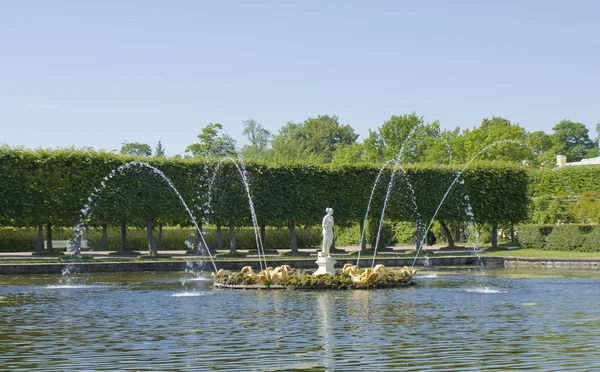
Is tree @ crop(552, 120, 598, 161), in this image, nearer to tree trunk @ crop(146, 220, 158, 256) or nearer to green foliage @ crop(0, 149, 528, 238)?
green foliage @ crop(0, 149, 528, 238)

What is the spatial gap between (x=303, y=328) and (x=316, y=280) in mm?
9073

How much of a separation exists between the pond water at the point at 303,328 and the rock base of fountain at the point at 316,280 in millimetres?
731

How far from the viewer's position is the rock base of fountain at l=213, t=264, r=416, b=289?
2511 centimetres

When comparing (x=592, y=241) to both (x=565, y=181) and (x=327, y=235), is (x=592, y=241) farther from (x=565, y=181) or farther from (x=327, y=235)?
(x=327, y=235)

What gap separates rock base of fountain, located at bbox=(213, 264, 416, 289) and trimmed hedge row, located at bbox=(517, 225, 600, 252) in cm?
2106

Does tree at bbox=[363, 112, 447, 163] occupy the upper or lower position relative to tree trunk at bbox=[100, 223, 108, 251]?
upper

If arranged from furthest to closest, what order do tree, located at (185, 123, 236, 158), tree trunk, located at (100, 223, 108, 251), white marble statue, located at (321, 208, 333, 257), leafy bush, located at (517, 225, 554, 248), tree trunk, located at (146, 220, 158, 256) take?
1. tree, located at (185, 123, 236, 158)
2. tree trunk, located at (100, 223, 108, 251)
3. leafy bush, located at (517, 225, 554, 248)
4. tree trunk, located at (146, 220, 158, 256)
5. white marble statue, located at (321, 208, 333, 257)

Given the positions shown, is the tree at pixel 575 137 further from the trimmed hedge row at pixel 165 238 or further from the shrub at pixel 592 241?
the shrub at pixel 592 241

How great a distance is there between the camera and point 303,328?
16016 mm

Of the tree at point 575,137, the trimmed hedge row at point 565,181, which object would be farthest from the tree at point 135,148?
the trimmed hedge row at point 565,181

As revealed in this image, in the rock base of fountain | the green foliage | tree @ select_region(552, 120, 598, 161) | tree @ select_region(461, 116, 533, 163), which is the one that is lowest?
the rock base of fountain

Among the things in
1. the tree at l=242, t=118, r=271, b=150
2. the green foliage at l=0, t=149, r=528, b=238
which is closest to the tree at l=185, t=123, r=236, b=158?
the tree at l=242, t=118, r=271, b=150

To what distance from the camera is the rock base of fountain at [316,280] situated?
82.4 ft

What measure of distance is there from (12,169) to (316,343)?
1280 inches
